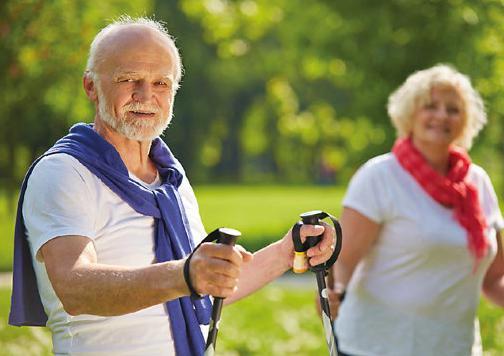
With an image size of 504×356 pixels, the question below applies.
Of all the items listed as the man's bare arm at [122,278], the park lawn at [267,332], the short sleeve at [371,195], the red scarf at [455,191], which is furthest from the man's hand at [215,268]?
the park lawn at [267,332]

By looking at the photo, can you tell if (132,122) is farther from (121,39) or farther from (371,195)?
(371,195)

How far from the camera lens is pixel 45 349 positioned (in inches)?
309

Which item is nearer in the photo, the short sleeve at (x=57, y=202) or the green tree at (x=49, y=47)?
the short sleeve at (x=57, y=202)

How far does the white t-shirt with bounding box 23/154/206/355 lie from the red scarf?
1.98 meters

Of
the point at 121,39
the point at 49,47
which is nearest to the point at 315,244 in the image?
the point at 121,39

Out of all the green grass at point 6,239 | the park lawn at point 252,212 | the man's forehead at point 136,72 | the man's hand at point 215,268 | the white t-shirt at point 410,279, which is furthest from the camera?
the park lawn at point 252,212

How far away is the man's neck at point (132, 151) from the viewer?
2961mm

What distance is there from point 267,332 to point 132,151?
585cm

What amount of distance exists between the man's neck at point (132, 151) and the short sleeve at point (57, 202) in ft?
0.75

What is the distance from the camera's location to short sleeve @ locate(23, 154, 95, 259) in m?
2.61

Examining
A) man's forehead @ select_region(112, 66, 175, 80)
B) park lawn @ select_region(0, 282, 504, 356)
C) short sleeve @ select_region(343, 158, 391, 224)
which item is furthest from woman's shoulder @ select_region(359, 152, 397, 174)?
park lawn @ select_region(0, 282, 504, 356)

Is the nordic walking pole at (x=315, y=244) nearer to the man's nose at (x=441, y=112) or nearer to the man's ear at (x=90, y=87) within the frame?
the man's ear at (x=90, y=87)

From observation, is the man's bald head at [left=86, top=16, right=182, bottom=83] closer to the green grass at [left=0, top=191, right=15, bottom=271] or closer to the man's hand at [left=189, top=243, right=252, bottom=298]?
the man's hand at [left=189, top=243, right=252, bottom=298]

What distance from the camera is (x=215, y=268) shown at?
2309 millimetres
